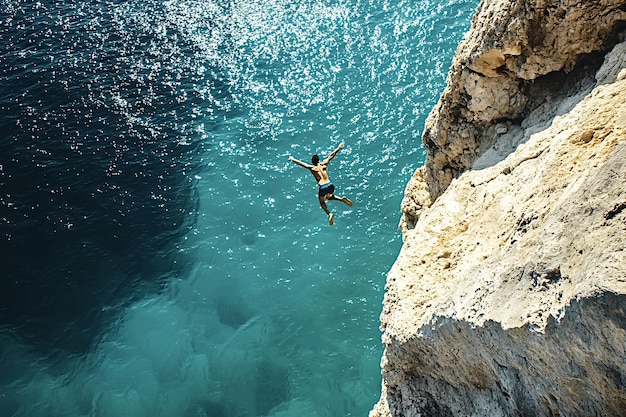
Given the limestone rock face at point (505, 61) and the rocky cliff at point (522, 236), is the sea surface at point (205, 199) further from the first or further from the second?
the limestone rock face at point (505, 61)

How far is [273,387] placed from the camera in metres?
28.6

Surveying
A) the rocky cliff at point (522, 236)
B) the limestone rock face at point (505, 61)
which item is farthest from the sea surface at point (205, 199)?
the limestone rock face at point (505, 61)

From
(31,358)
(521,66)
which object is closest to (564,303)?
(521,66)

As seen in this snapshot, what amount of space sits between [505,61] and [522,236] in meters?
6.04

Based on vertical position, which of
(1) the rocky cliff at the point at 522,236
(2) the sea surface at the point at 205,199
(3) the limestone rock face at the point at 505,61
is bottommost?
(1) the rocky cliff at the point at 522,236

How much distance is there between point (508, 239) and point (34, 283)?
2952 centimetres

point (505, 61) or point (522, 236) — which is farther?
point (505, 61)

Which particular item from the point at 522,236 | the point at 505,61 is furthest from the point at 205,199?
the point at 522,236

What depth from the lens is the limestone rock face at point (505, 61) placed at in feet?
42.3

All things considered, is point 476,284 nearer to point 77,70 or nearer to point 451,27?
point 451,27

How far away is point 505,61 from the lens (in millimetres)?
14445

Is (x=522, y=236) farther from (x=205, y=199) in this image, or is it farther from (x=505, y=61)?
(x=205, y=199)

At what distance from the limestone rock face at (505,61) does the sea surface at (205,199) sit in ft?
48.6

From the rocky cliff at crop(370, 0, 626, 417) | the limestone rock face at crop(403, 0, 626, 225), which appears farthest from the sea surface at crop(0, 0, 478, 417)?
the limestone rock face at crop(403, 0, 626, 225)
